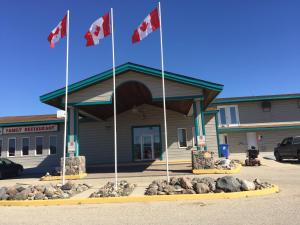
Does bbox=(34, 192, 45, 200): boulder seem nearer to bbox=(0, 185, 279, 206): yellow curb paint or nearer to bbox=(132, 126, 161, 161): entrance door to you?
bbox=(0, 185, 279, 206): yellow curb paint

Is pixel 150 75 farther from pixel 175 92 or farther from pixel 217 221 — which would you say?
pixel 217 221

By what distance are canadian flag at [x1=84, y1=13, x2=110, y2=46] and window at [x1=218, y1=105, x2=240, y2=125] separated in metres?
19.3

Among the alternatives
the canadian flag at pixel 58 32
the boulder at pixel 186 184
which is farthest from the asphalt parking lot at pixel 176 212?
the canadian flag at pixel 58 32

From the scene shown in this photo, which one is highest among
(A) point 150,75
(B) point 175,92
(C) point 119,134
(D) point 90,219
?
(A) point 150,75

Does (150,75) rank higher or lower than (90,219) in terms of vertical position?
higher

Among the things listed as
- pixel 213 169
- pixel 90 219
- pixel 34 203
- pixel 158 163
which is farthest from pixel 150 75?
pixel 90 219

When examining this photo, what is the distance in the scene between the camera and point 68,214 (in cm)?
779

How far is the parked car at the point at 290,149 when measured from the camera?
20.4 metres

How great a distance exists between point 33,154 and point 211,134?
1531 cm

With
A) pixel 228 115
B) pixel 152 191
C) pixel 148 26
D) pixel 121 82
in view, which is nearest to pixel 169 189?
pixel 152 191

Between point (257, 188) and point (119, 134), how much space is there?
14647 mm

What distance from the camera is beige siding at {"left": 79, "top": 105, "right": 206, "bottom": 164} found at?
22.4 meters

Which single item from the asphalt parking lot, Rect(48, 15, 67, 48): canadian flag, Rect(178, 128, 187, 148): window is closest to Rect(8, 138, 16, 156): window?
Rect(178, 128, 187, 148): window

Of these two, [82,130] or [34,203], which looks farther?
[82,130]
